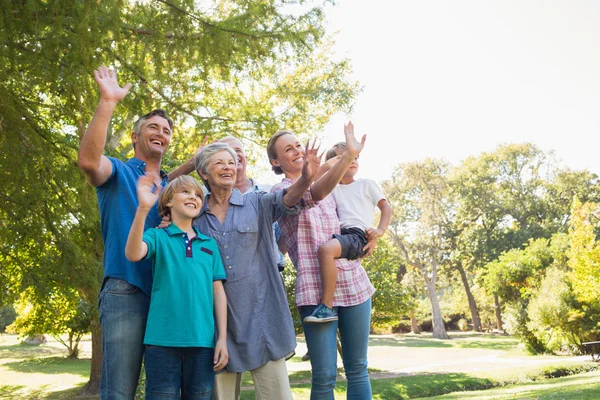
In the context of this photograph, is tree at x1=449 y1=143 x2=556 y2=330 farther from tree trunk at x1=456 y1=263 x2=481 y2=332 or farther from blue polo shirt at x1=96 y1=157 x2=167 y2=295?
blue polo shirt at x1=96 y1=157 x2=167 y2=295

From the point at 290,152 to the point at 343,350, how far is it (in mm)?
1121

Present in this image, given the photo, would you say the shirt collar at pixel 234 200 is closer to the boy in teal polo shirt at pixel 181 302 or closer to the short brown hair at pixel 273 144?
the boy in teal polo shirt at pixel 181 302

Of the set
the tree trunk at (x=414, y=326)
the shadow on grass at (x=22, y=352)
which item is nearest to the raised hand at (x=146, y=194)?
the shadow on grass at (x=22, y=352)

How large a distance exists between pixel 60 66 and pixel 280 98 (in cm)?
951

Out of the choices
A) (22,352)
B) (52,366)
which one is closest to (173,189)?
(52,366)

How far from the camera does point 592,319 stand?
19141 millimetres

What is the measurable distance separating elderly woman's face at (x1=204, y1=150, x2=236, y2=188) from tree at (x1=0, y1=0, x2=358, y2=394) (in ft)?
8.51

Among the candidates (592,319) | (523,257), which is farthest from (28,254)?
(523,257)

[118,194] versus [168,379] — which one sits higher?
[118,194]

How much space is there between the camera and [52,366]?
19531 millimetres

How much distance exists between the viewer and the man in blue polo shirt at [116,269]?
7.27ft

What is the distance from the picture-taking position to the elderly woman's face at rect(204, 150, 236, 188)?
8.36 ft

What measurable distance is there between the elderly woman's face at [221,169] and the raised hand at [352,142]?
1.85 feet

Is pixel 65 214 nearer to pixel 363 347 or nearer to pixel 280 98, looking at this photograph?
pixel 363 347
